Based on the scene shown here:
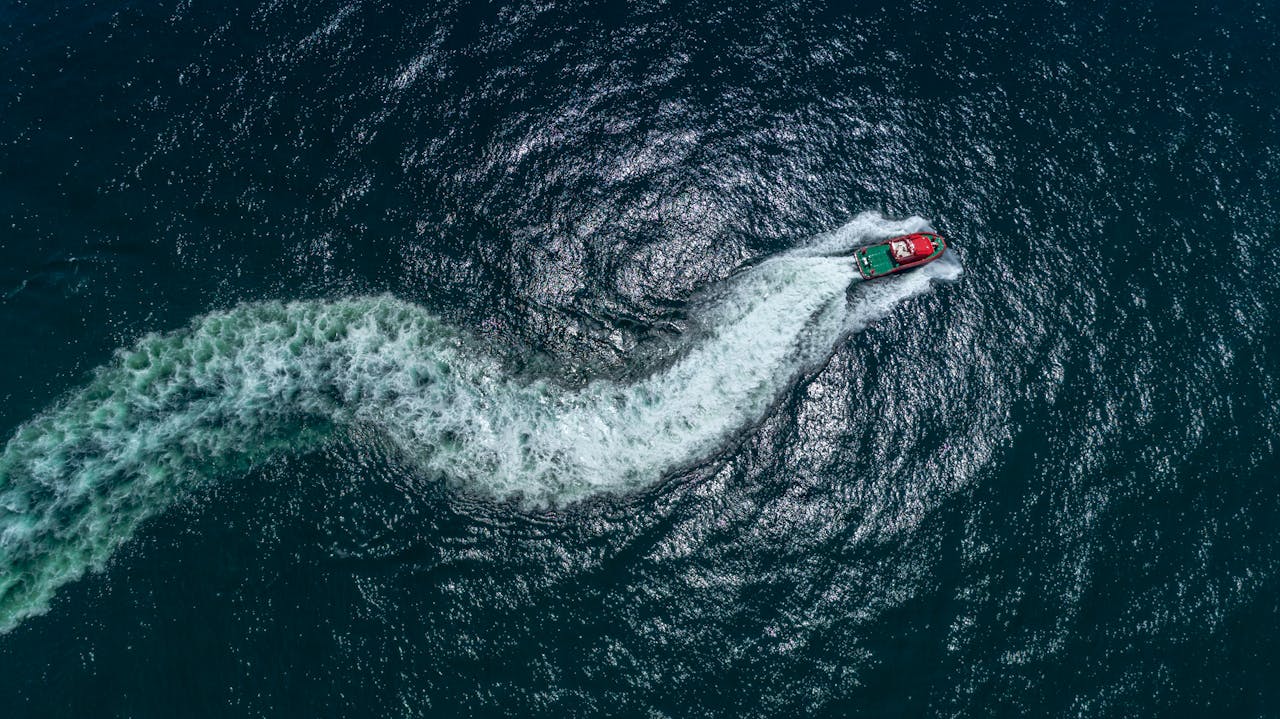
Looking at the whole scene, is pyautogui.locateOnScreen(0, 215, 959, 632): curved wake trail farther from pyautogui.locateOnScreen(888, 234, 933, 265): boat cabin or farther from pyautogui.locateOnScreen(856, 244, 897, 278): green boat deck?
pyautogui.locateOnScreen(888, 234, 933, 265): boat cabin

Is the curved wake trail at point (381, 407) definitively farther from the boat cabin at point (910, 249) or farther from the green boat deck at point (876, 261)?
the boat cabin at point (910, 249)

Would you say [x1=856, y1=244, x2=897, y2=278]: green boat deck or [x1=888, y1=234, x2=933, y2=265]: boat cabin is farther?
[x1=856, y1=244, x2=897, y2=278]: green boat deck

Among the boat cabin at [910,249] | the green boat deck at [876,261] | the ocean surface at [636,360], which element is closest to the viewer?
the ocean surface at [636,360]

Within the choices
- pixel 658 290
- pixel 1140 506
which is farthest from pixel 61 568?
pixel 1140 506

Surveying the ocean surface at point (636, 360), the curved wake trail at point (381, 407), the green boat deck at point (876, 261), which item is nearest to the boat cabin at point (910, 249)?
the green boat deck at point (876, 261)

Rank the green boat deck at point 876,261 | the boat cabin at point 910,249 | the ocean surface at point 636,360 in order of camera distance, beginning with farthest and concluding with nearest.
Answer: the green boat deck at point 876,261
the boat cabin at point 910,249
the ocean surface at point 636,360

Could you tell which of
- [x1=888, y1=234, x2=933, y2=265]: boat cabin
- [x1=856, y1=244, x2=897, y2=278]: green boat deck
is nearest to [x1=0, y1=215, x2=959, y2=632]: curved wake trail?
[x1=856, y1=244, x2=897, y2=278]: green boat deck

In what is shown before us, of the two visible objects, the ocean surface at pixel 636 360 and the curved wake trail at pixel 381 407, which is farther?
the curved wake trail at pixel 381 407
